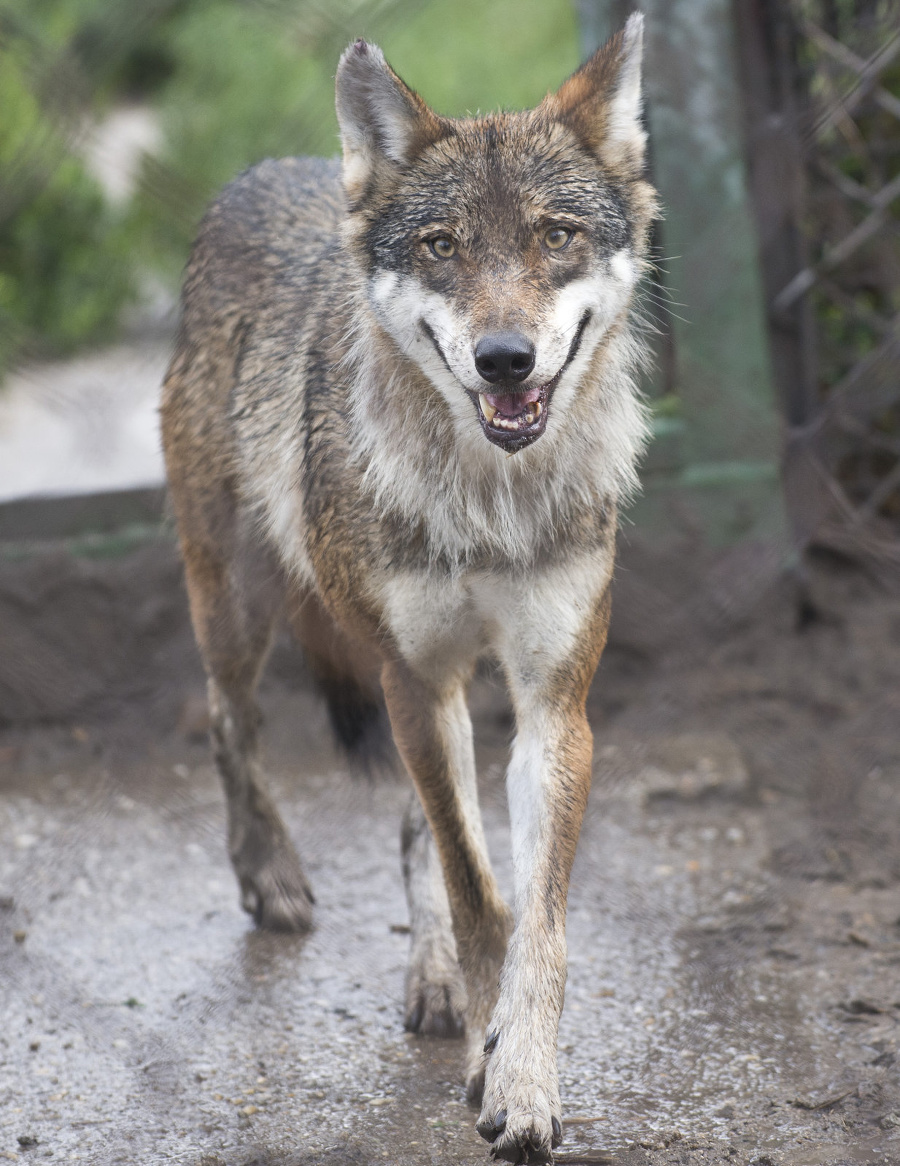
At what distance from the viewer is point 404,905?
3.57m

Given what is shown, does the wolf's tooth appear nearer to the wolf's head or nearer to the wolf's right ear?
the wolf's head

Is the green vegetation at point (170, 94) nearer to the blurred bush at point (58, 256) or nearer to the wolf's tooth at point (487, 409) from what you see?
the blurred bush at point (58, 256)

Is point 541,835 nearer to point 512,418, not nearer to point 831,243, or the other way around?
point 512,418

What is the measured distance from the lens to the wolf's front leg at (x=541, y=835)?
2221 mm

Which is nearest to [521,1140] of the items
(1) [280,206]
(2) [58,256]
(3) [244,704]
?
(3) [244,704]

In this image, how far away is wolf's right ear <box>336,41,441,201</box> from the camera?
8.18 feet

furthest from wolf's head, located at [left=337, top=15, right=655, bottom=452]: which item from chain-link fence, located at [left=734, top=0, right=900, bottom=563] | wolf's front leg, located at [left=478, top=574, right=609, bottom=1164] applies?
chain-link fence, located at [left=734, top=0, right=900, bottom=563]

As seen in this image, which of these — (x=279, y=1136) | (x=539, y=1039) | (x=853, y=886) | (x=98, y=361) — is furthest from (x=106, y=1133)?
(x=98, y=361)

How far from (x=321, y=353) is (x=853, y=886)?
1980 mm

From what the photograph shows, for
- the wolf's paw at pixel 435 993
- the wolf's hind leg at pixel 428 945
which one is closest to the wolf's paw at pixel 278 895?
the wolf's hind leg at pixel 428 945

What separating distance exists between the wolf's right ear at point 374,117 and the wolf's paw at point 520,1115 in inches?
66.9

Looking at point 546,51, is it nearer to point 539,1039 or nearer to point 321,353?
point 321,353

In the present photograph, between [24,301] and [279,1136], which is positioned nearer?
[279,1136]

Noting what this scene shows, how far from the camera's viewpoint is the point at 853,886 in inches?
138
